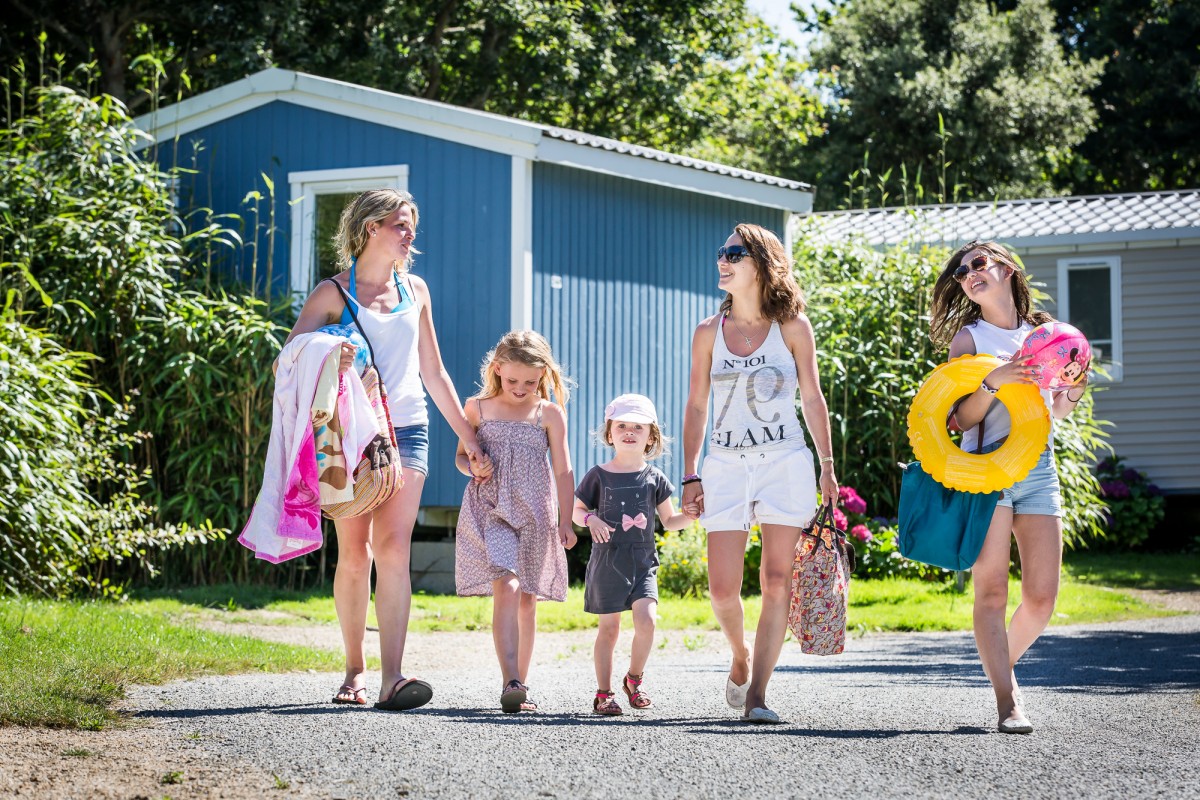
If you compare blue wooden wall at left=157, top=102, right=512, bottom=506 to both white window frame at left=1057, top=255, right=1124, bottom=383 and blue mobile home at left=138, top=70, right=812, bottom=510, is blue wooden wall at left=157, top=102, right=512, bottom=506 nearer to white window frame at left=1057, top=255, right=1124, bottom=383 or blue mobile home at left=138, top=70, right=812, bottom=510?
blue mobile home at left=138, top=70, right=812, bottom=510

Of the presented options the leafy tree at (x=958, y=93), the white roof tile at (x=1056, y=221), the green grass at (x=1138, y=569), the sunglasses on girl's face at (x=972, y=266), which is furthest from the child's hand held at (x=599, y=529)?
the leafy tree at (x=958, y=93)

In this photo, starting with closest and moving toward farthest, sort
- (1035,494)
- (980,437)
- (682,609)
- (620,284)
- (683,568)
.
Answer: (1035,494)
(980,437)
(682,609)
(683,568)
(620,284)

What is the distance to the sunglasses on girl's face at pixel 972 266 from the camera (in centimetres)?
525

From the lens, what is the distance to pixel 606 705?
5359 millimetres

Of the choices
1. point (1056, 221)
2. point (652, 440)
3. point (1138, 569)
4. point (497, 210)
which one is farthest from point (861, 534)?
point (1056, 221)

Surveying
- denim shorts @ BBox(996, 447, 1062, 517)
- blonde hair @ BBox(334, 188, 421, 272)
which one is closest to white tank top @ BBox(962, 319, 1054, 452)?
denim shorts @ BBox(996, 447, 1062, 517)

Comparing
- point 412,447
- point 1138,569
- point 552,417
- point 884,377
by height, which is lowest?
point 1138,569

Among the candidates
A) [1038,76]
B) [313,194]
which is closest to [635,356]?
[313,194]

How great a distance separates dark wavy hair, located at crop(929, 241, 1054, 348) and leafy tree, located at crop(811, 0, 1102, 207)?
21.5 meters

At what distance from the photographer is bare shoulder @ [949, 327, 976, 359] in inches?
207

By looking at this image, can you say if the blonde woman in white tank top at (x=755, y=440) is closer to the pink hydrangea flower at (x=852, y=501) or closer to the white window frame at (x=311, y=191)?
the pink hydrangea flower at (x=852, y=501)

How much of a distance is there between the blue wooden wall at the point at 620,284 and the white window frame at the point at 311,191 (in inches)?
51.6

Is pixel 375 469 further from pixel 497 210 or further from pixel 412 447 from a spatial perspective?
pixel 497 210

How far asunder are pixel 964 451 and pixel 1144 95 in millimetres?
25496
